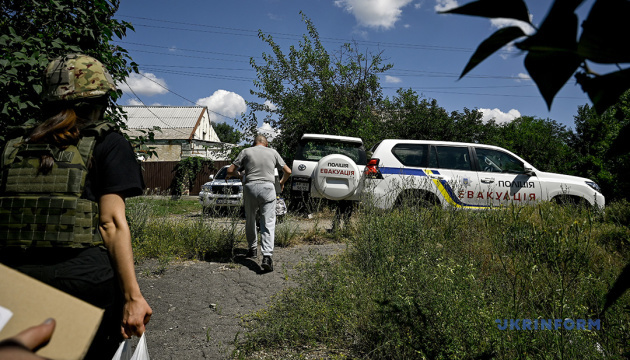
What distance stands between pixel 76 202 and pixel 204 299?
2.83 m

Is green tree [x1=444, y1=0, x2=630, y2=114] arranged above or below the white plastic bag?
above

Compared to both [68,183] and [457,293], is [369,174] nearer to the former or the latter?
[457,293]

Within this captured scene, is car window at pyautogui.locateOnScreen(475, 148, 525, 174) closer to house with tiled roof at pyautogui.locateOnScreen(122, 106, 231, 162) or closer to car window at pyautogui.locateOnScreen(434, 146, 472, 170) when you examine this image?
car window at pyautogui.locateOnScreen(434, 146, 472, 170)

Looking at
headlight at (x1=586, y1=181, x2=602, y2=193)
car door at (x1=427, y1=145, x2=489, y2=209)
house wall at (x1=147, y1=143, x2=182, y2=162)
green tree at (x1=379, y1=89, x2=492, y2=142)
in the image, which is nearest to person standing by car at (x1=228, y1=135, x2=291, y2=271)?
car door at (x1=427, y1=145, x2=489, y2=209)

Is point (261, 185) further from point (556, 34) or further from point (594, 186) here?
point (594, 186)

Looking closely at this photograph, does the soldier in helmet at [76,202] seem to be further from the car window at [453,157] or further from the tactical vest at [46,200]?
the car window at [453,157]

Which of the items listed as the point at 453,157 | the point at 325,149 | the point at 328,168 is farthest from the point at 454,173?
the point at 325,149

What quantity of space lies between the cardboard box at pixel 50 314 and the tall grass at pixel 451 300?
5.76 ft

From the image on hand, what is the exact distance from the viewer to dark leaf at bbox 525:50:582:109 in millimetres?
426

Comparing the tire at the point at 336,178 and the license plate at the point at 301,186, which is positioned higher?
the tire at the point at 336,178

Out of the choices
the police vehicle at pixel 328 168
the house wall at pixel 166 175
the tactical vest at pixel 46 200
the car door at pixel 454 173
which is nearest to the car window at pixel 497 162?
the car door at pixel 454 173

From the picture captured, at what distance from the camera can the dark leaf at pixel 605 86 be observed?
452 millimetres

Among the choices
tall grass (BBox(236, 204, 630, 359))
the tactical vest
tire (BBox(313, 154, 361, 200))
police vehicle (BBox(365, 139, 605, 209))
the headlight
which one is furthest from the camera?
the headlight

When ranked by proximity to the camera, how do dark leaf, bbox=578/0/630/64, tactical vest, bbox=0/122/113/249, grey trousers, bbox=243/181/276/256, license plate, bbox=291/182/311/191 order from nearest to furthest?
dark leaf, bbox=578/0/630/64 < tactical vest, bbox=0/122/113/249 < grey trousers, bbox=243/181/276/256 < license plate, bbox=291/182/311/191
